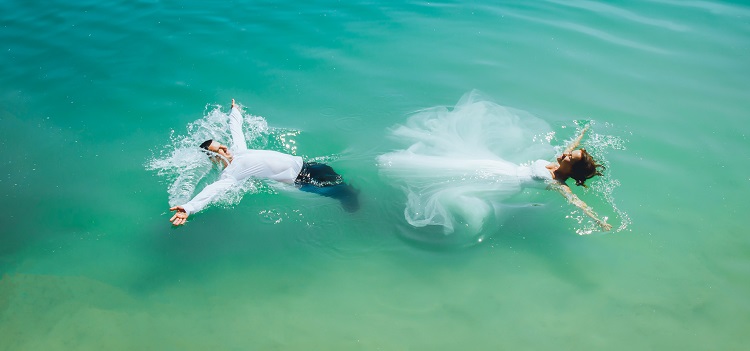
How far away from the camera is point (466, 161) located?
22.5 feet

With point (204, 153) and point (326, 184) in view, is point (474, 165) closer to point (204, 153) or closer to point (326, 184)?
point (326, 184)

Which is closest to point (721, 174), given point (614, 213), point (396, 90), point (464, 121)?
point (614, 213)

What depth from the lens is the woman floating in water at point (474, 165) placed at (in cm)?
638

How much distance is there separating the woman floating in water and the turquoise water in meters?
0.30

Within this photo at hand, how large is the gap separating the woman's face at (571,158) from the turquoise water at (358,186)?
3.28 ft

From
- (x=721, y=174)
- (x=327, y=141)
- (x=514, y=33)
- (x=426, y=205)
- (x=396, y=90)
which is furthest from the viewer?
(x=514, y=33)

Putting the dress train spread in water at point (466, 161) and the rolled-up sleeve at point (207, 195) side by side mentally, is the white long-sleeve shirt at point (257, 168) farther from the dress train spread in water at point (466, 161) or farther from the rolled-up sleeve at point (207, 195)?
the dress train spread in water at point (466, 161)

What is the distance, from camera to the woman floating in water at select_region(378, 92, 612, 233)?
638cm

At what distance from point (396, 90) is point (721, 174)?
544 centimetres

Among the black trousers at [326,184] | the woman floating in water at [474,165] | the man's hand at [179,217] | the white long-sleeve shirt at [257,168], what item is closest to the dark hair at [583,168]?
the woman floating in water at [474,165]

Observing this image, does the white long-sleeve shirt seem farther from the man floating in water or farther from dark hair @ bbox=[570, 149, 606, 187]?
dark hair @ bbox=[570, 149, 606, 187]

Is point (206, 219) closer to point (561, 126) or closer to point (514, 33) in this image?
point (561, 126)

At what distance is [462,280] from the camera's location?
611 cm

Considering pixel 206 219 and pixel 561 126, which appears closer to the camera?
pixel 206 219
